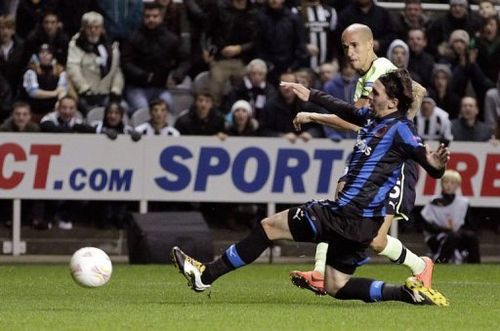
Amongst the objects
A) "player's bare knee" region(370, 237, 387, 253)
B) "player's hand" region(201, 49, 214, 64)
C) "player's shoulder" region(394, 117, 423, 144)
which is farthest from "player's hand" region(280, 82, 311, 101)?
"player's hand" region(201, 49, 214, 64)

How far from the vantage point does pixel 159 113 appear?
20172mm

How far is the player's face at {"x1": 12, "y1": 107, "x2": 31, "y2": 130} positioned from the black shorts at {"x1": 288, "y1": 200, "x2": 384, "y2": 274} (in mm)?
8760

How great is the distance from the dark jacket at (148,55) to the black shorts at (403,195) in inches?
326

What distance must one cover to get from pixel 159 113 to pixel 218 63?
176 centimetres

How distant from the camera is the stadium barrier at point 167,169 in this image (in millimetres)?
19906

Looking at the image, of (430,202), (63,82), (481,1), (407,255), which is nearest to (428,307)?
(407,255)

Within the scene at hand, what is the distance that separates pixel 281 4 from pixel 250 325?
11726 millimetres

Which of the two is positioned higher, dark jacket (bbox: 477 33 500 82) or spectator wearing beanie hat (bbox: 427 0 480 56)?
spectator wearing beanie hat (bbox: 427 0 480 56)

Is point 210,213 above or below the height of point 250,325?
below

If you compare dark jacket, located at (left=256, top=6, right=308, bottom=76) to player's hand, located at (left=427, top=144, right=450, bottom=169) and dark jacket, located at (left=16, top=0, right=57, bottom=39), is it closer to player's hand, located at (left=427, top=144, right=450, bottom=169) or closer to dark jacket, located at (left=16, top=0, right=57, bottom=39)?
dark jacket, located at (left=16, top=0, right=57, bottom=39)

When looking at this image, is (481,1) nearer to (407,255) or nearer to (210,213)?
(210,213)

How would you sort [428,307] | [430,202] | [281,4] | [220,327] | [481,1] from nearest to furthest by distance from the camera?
[220,327] < [428,307] < [430,202] < [281,4] < [481,1]

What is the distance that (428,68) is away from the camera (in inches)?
862

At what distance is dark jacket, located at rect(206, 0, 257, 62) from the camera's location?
21.5m
